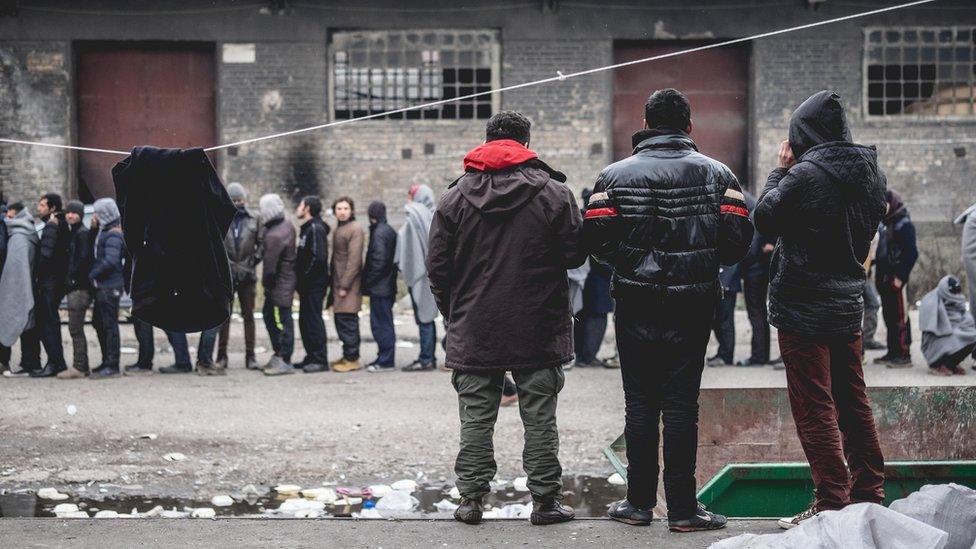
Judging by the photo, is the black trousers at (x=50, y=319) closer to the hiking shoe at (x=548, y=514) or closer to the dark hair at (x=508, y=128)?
the dark hair at (x=508, y=128)

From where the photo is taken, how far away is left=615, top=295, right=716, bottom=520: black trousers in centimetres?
516

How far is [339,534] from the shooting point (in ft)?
17.8

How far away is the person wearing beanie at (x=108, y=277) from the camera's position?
11.0 metres

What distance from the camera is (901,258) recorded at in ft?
37.2

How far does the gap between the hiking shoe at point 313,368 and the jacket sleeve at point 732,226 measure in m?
7.12

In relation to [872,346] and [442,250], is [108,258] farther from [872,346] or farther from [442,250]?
[872,346]

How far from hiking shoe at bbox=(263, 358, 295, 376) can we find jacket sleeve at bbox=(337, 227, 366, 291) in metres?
0.94

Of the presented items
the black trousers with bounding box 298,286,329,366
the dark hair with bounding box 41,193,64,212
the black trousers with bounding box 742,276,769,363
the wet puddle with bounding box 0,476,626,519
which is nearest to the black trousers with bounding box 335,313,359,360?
the black trousers with bounding box 298,286,329,366

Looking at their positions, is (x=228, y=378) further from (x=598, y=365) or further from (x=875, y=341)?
(x=875, y=341)

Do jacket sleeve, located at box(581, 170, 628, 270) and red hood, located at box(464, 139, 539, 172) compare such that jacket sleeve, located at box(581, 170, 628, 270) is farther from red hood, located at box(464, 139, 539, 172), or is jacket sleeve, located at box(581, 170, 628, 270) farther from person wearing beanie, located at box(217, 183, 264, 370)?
person wearing beanie, located at box(217, 183, 264, 370)

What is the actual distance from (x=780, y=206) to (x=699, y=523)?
4.83ft

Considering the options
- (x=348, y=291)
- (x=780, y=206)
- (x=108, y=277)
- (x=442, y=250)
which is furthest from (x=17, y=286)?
(x=780, y=206)

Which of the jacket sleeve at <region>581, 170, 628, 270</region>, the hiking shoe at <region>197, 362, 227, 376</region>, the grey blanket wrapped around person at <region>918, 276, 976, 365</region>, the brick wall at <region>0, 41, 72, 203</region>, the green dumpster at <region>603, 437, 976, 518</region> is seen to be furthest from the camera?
the brick wall at <region>0, 41, 72, 203</region>

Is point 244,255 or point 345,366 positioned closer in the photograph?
point 244,255
